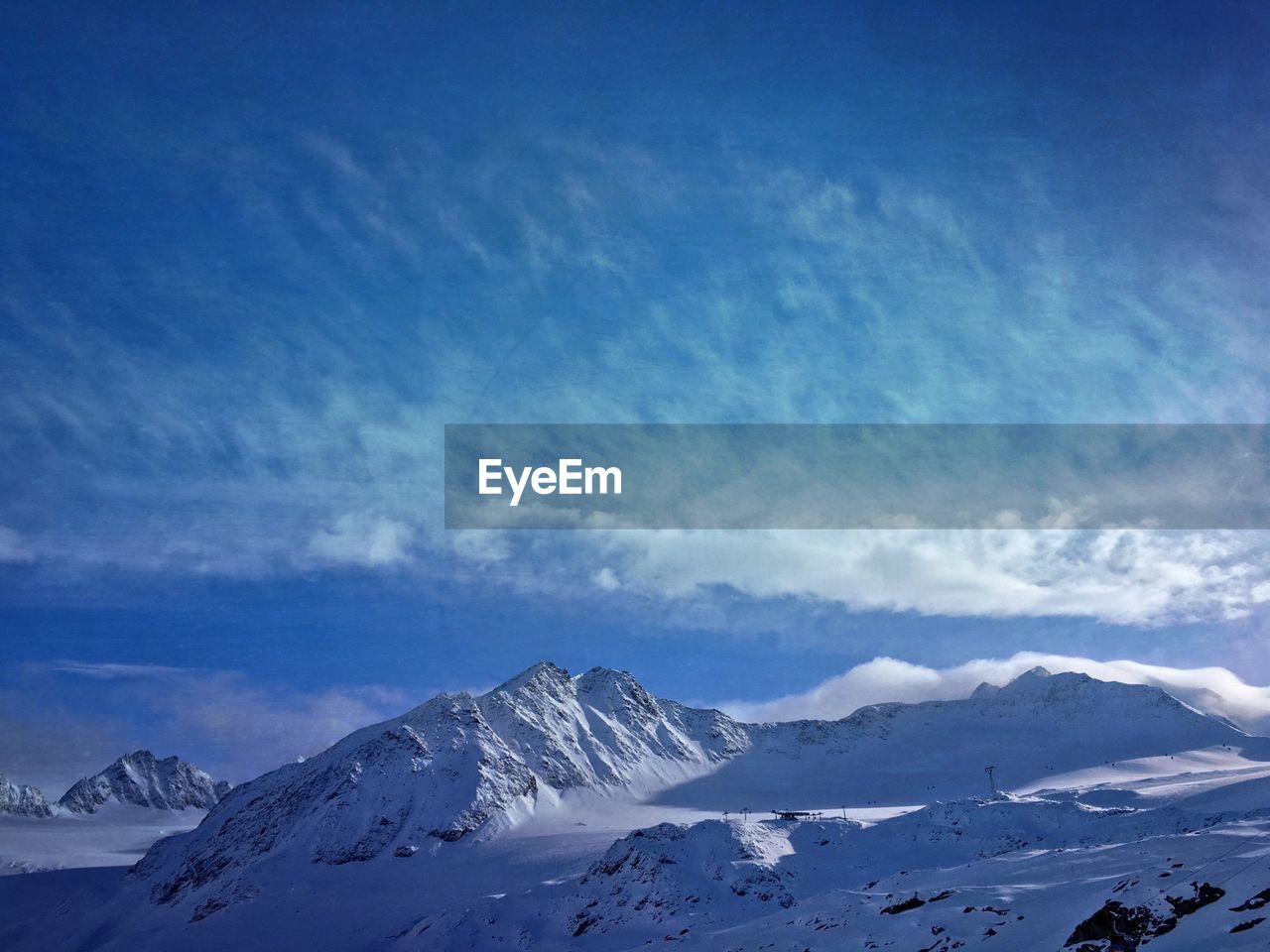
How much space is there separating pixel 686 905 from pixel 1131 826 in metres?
39.0

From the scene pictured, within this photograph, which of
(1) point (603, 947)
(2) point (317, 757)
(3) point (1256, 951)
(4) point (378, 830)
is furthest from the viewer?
(2) point (317, 757)

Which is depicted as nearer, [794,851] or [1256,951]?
[1256,951]

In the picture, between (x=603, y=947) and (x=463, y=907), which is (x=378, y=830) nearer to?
(x=463, y=907)

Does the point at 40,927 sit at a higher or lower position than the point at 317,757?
lower

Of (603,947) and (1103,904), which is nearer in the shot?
(1103,904)

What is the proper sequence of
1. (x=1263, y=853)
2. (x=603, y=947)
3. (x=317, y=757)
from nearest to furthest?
1. (x=1263, y=853)
2. (x=603, y=947)
3. (x=317, y=757)

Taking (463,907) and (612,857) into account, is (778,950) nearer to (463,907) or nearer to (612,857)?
(612,857)

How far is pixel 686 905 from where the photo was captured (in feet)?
275

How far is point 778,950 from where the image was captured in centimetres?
4975

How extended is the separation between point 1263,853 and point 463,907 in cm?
7723

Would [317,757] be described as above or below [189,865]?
above

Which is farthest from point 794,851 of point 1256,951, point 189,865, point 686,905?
point 189,865

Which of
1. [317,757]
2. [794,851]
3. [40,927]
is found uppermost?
[317,757]

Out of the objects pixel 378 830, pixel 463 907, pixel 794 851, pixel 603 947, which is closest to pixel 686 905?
pixel 603 947
